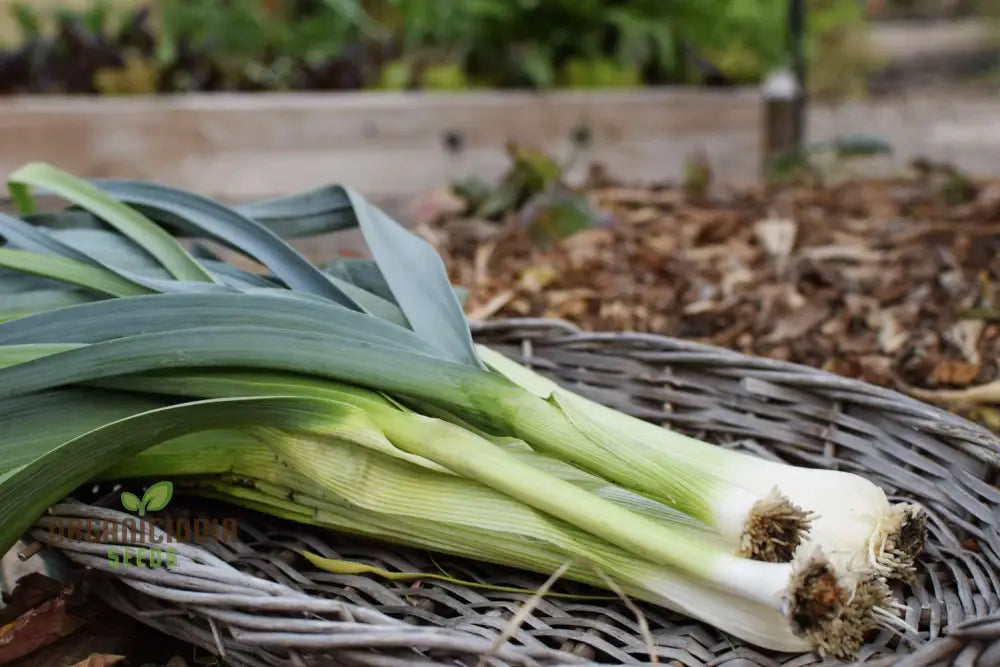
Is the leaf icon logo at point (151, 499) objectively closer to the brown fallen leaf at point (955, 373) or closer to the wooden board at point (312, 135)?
the brown fallen leaf at point (955, 373)

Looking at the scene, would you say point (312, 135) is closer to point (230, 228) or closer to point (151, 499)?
point (230, 228)

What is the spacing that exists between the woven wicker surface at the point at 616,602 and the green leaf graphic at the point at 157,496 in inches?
2.2

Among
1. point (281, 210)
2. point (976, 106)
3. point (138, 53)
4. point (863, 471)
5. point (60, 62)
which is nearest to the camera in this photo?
point (863, 471)

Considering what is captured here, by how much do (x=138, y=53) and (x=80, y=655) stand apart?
2.51 meters

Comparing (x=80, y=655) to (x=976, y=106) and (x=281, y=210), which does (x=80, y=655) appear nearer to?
(x=281, y=210)

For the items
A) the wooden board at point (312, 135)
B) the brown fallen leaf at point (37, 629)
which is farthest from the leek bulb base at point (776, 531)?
the wooden board at point (312, 135)

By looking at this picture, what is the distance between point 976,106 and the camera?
18.0 ft

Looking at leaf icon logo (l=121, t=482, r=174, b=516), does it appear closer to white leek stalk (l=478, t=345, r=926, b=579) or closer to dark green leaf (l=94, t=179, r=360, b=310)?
dark green leaf (l=94, t=179, r=360, b=310)

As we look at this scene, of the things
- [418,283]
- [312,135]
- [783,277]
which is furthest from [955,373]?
[312,135]

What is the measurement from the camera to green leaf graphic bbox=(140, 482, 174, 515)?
89 centimetres

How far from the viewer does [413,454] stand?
0.85 meters

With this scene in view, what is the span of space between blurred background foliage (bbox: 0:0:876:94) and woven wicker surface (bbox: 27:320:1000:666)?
1764 mm

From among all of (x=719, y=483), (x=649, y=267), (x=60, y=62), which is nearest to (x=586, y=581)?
(x=719, y=483)

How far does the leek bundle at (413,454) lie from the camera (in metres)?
0.75
